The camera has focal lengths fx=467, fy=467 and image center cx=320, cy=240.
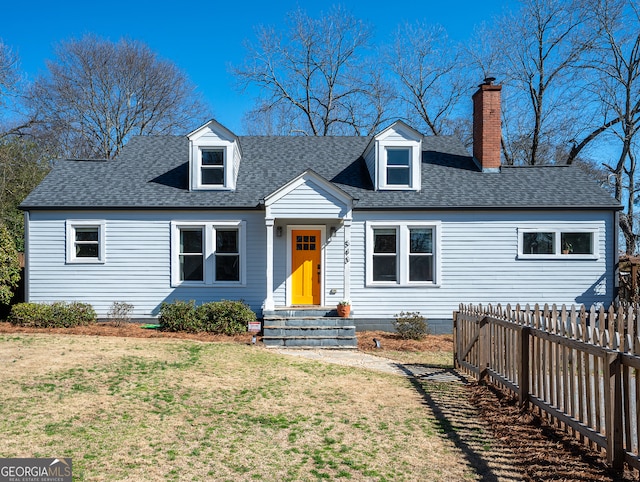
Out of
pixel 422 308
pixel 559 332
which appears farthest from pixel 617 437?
pixel 422 308

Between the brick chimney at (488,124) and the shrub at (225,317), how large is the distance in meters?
9.27

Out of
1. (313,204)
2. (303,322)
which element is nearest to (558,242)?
(313,204)

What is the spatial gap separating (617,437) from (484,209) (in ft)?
34.7

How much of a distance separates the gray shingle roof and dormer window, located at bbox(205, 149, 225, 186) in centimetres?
48

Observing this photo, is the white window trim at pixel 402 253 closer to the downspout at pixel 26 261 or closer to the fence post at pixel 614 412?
the fence post at pixel 614 412

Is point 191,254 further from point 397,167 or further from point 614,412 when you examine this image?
point 614,412

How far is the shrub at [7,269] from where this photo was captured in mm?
14133

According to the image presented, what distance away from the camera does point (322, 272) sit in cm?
1448

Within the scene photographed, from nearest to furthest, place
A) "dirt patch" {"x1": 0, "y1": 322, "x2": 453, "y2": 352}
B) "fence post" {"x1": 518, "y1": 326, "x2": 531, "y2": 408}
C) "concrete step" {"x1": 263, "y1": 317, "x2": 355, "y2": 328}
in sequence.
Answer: "fence post" {"x1": 518, "y1": 326, "x2": 531, "y2": 408} → "dirt patch" {"x1": 0, "y1": 322, "x2": 453, "y2": 352} → "concrete step" {"x1": 263, "y1": 317, "x2": 355, "y2": 328}

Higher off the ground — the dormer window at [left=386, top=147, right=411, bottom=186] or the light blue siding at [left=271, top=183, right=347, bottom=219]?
the dormer window at [left=386, top=147, right=411, bottom=186]

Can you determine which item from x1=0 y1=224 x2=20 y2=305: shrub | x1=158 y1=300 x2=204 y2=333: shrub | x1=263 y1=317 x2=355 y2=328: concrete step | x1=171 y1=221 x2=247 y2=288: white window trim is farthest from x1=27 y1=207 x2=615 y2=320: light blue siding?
x1=263 y1=317 x2=355 y2=328: concrete step

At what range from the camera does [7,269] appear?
14227 mm

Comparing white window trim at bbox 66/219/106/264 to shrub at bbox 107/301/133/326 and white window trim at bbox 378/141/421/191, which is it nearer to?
shrub at bbox 107/301/133/326

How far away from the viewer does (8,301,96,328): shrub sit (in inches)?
533
